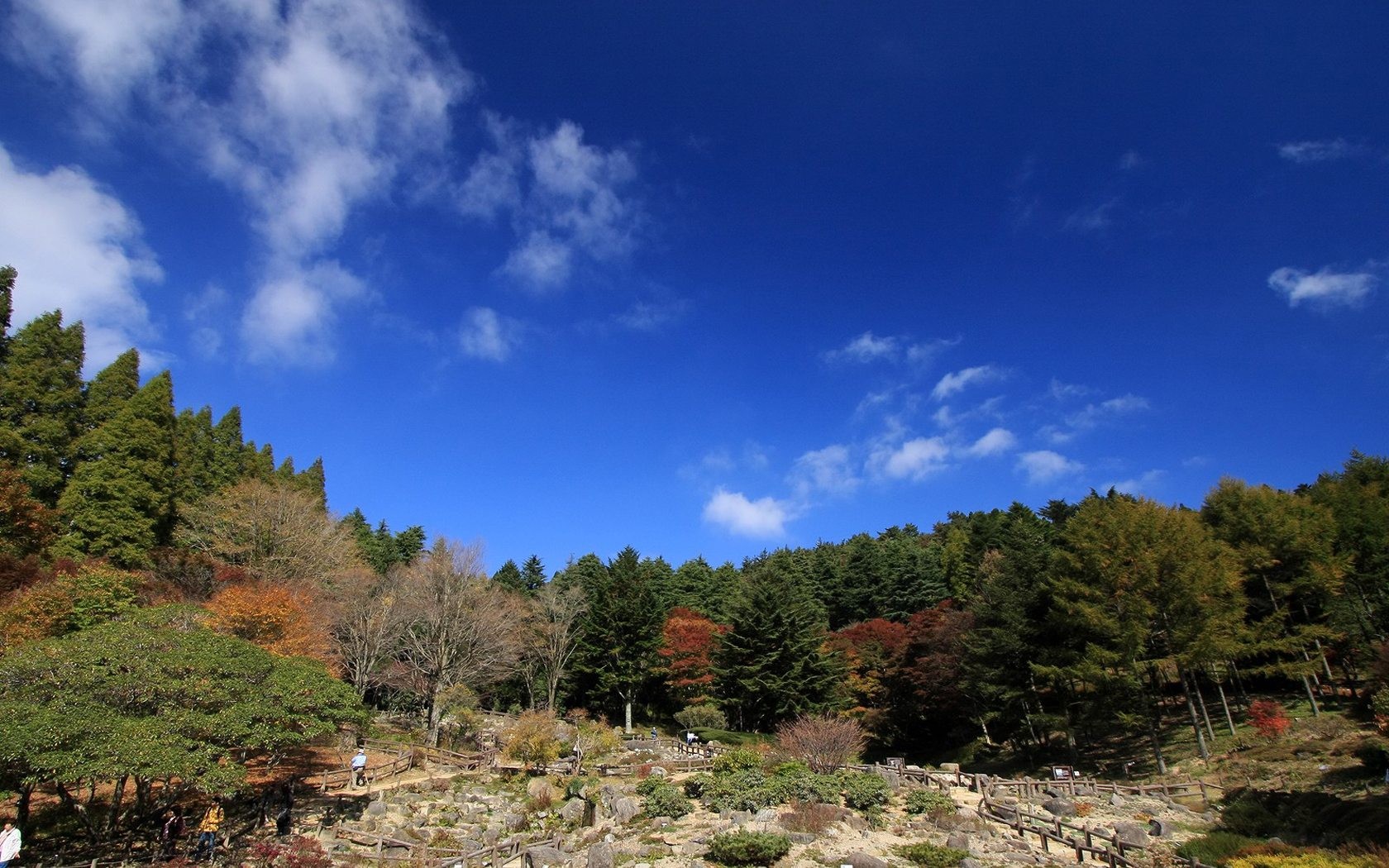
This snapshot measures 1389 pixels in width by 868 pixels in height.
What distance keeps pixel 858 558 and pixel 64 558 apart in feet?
188

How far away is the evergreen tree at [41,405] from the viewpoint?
30594 millimetres

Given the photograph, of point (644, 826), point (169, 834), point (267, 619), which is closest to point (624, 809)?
point (644, 826)

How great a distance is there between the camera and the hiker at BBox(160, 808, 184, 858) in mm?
14859

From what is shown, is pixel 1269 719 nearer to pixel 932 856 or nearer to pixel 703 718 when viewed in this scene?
pixel 932 856

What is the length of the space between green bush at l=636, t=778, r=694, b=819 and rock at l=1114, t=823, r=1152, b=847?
12.5m

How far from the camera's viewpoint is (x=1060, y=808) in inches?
864

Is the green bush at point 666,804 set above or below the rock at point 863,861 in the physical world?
above

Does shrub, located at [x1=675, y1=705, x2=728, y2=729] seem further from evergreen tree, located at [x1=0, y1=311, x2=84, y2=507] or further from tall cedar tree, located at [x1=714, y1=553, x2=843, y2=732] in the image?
evergreen tree, located at [x1=0, y1=311, x2=84, y2=507]

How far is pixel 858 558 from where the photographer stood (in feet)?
210

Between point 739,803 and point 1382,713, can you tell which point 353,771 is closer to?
point 739,803

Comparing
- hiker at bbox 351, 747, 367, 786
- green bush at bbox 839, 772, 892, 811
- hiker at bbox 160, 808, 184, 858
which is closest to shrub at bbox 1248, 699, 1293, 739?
green bush at bbox 839, 772, 892, 811

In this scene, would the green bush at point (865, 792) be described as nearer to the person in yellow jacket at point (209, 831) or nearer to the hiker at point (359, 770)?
the hiker at point (359, 770)

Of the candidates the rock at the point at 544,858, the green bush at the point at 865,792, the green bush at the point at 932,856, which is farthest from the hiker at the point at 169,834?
the green bush at the point at 865,792

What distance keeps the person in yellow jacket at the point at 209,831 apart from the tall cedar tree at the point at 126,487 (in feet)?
64.7
